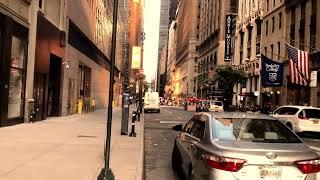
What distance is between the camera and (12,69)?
23297 millimetres

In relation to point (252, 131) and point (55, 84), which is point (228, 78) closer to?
point (55, 84)

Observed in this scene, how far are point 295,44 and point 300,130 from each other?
2742 centimetres

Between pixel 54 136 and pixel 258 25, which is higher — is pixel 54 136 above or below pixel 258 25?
below

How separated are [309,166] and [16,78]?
62.0 ft

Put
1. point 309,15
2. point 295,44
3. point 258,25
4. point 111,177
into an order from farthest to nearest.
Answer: point 258,25, point 295,44, point 309,15, point 111,177

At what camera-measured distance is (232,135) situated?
26.9ft

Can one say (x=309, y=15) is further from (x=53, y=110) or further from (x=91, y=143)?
(x=91, y=143)

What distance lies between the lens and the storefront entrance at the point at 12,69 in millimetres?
21562

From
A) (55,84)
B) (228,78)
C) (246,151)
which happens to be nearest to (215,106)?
(228,78)

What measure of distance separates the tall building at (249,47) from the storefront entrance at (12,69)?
43.2m

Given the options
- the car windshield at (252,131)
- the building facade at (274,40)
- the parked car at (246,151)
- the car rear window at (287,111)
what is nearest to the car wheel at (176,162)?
the parked car at (246,151)

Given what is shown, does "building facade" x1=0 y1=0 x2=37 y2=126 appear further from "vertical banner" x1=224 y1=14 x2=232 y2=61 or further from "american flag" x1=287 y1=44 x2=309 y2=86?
"vertical banner" x1=224 y1=14 x2=232 y2=61

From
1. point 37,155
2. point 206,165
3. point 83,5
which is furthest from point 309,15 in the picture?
point 206,165

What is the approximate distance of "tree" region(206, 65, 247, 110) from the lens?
7325 cm
